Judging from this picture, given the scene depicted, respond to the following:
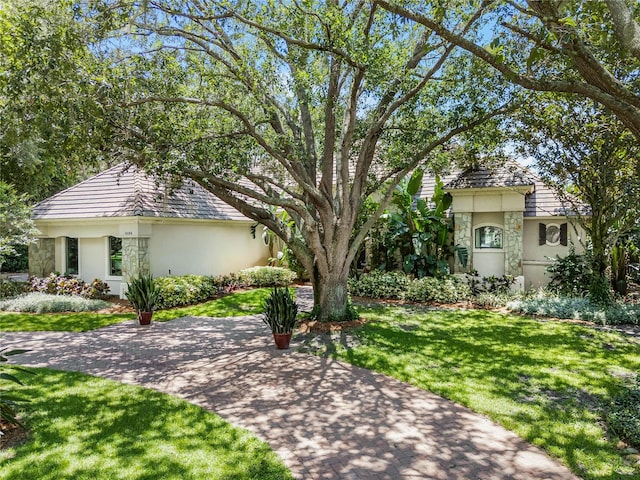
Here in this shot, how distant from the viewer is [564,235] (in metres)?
16.6

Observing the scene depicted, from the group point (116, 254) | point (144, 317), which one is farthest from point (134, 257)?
point (144, 317)

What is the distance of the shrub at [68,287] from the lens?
15766 mm

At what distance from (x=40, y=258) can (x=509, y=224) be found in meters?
18.4

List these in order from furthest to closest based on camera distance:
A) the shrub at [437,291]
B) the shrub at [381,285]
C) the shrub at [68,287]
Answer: the shrub at [381,285] → the shrub at [68,287] → the shrub at [437,291]

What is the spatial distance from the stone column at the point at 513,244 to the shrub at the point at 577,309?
1.75 meters

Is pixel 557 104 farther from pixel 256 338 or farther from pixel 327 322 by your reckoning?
pixel 256 338

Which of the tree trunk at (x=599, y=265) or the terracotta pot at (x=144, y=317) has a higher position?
the tree trunk at (x=599, y=265)

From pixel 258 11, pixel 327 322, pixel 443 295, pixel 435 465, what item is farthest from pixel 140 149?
pixel 443 295

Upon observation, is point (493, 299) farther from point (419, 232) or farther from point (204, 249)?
point (204, 249)

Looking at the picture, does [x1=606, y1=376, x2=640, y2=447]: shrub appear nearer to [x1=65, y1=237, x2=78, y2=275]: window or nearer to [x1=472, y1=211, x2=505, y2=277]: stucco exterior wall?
[x1=472, y1=211, x2=505, y2=277]: stucco exterior wall

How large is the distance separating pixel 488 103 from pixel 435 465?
8.58 metres

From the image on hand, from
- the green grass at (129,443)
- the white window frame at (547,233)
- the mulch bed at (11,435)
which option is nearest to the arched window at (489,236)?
the white window frame at (547,233)

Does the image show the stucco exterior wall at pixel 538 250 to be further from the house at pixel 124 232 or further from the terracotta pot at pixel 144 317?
the terracotta pot at pixel 144 317

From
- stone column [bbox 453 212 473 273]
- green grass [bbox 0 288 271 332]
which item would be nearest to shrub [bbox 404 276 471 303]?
stone column [bbox 453 212 473 273]
